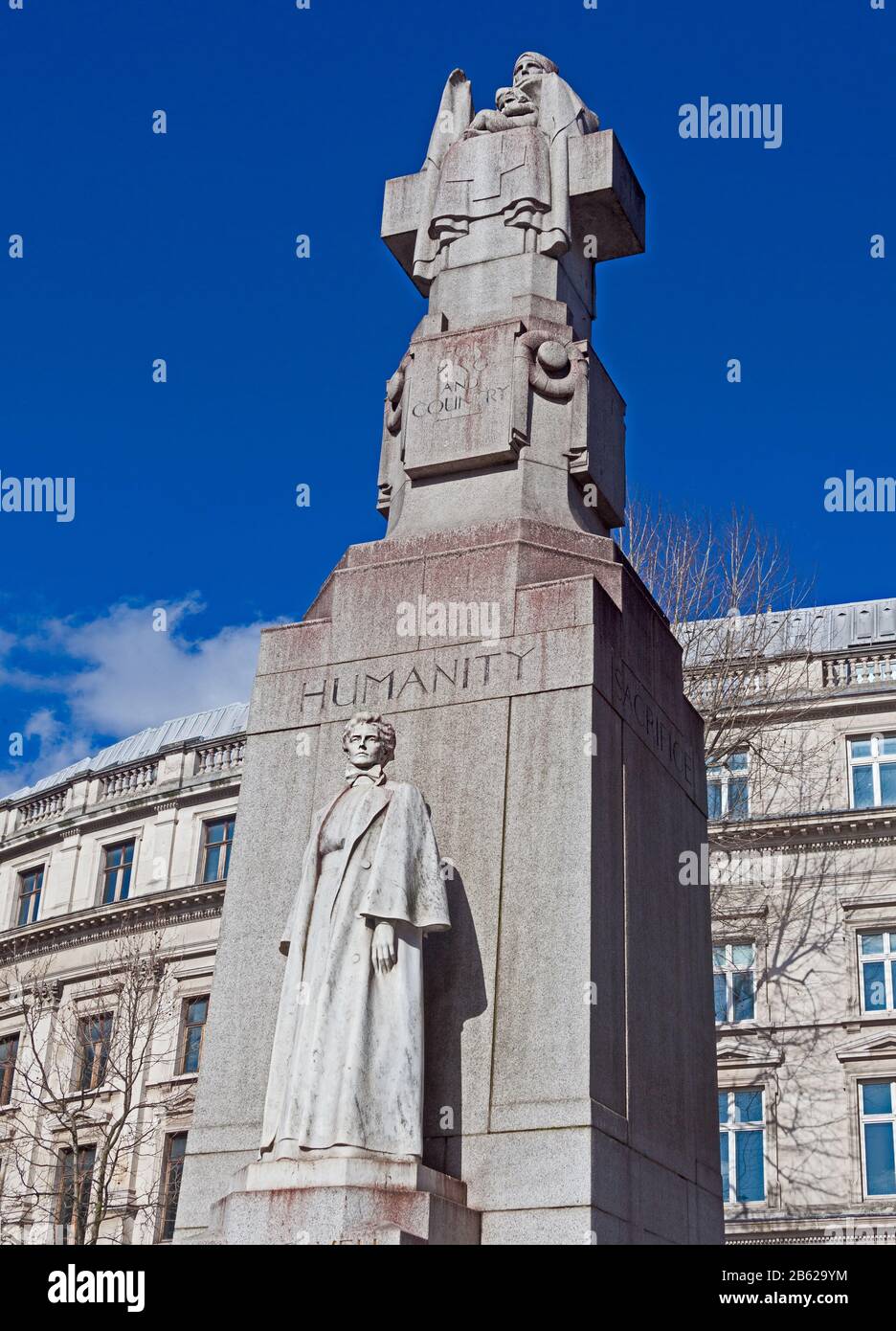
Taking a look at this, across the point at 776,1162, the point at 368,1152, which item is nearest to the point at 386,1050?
the point at 368,1152

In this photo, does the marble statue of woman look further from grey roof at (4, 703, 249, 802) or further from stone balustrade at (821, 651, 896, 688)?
grey roof at (4, 703, 249, 802)

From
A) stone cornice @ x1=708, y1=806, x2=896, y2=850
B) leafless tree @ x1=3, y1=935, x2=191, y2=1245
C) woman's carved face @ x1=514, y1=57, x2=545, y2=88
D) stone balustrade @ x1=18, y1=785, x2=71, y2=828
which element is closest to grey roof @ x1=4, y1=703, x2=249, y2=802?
stone balustrade @ x1=18, y1=785, x2=71, y2=828

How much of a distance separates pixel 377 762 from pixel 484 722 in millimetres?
939

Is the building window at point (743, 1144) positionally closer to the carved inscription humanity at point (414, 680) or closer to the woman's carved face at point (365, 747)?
the carved inscription humanity at point (414, 680)

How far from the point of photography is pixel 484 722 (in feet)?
34.8

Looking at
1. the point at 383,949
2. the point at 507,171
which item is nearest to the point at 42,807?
the point at 507,171

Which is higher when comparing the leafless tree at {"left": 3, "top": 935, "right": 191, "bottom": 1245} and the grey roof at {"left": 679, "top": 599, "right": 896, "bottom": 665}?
the grey roof at {"left": 679, "top": 599, "right": 896, "bottom": 665}

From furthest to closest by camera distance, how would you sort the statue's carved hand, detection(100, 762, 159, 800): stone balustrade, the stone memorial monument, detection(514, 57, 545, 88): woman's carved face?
detection(100, 762, 159, 800): stone balustrade
detection(514, 57, 545, 88): woman's carved face
the statue's carved hand
the stone memorial monument

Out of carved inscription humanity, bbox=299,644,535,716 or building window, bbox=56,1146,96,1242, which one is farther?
building window, bbox=56,1146,96,1242

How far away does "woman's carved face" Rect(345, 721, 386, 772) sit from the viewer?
32.7 feet

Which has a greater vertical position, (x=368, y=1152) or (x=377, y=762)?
(x=377, y=762)

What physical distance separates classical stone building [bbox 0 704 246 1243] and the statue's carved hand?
3034 cm
